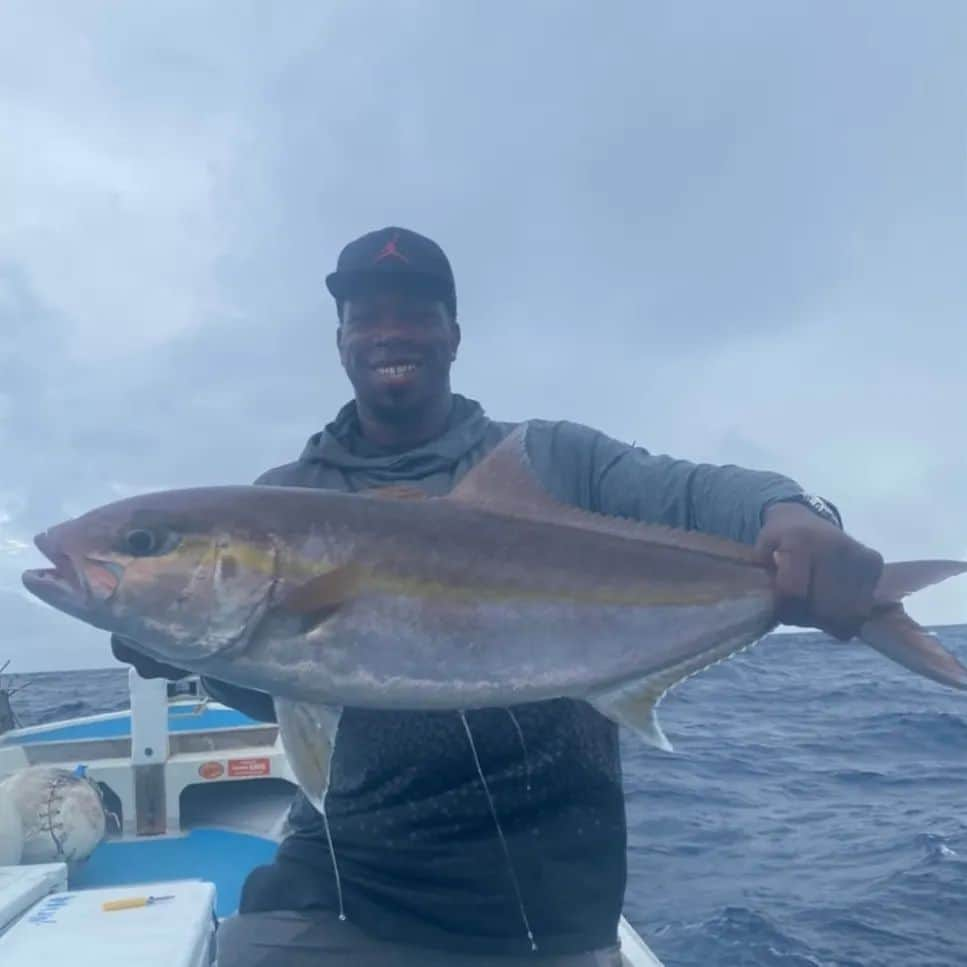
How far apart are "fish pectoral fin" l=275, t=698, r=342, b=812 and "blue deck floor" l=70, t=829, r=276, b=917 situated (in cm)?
517

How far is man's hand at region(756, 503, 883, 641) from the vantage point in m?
2.93

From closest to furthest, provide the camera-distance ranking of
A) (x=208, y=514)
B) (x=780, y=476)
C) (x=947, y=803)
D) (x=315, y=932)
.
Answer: (x=208, y=514), (x=780, y=476), (x=315, y=932), (x=947, y=803)

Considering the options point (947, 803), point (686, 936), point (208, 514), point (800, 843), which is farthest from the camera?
point (947, 803)

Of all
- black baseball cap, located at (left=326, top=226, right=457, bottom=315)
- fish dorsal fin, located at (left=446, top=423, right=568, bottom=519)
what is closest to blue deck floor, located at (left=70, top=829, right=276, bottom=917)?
black baseball cap, located at (left=326, top=226, right=457, bottom=315)

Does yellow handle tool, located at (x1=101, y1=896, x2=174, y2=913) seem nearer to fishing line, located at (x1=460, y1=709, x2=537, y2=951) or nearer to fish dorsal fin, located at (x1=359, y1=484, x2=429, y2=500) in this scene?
fishing line, located at (x1=460, y1=709, x2=537, y2=951)

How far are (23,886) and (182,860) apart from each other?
3850 millimetres

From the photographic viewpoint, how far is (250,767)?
9.25m

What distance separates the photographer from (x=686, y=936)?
761 cm

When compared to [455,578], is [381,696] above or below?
below

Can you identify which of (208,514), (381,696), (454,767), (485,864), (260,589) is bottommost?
(485,864)

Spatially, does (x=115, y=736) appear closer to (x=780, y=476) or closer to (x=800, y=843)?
(x=800, y=843)

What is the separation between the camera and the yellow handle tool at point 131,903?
14.6ft

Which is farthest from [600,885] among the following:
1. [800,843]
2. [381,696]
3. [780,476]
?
[800,843]

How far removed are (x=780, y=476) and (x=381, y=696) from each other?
1.60 m
